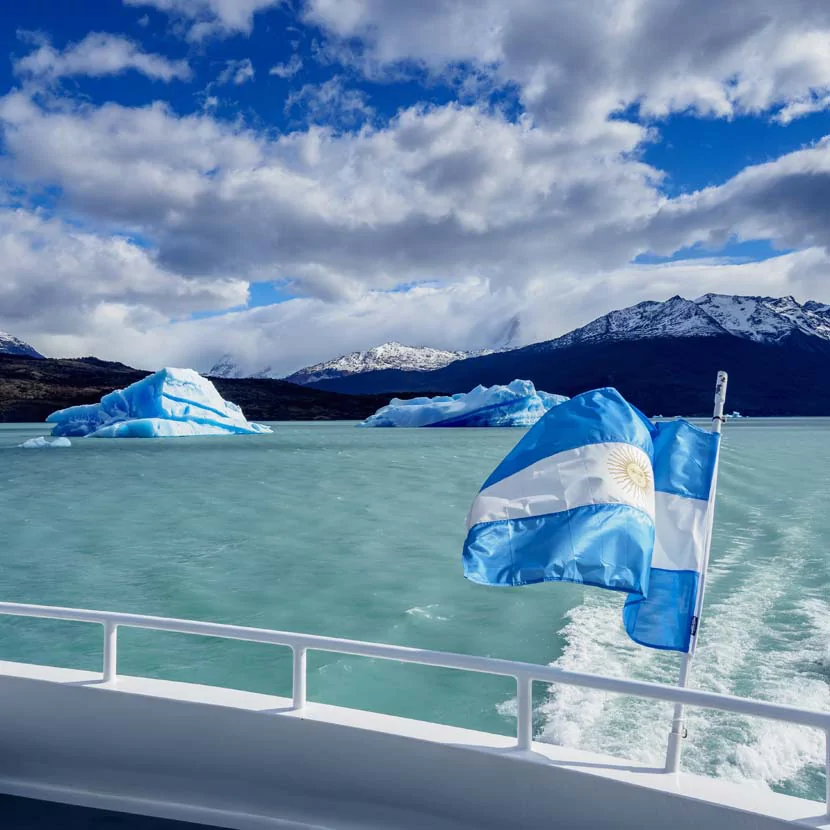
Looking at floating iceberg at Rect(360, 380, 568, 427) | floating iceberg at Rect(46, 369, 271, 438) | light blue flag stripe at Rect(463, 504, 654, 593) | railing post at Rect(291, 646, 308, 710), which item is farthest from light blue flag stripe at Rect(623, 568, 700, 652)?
floating iceberg at Rect(360, 380, 568, 427)

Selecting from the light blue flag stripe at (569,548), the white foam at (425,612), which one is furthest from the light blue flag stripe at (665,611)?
the white foam at (425,612)

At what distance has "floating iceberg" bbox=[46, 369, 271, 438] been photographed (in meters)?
62.4

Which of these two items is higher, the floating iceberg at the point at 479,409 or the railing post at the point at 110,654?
the floating iceberg at the point at 479,409

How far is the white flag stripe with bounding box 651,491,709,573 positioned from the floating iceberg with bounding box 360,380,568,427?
72545mm

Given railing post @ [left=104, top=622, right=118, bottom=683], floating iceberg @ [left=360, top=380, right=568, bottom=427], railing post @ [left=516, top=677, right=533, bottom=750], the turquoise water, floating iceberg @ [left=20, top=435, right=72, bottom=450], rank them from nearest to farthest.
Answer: railing post @ [left=516, top=677, right=533, bottom=750], railing post @ [left=104, top=622, right=118, bottom=683], the turquoise water, floating iceberg @ [left=20, top=435, right=72, bottom=450], floating iceberg @ [left=360, top=380, right=568, bottom=427]

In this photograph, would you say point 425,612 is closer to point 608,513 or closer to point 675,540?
point 675,540

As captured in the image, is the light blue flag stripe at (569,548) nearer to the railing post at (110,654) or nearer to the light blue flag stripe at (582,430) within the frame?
the light blue flag stripe at (582,430)

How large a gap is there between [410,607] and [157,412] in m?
57.3

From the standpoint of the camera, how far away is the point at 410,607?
10672mm

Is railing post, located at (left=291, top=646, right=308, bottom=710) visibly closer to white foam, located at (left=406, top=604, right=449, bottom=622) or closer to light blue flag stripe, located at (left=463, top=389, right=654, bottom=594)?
light blue flag stripe, located at (left=463, top=389, right=654, bottom=594)

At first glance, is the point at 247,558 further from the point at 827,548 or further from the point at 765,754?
the point at 827,548

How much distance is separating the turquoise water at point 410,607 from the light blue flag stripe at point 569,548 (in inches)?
126

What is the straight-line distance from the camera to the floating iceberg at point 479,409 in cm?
8162

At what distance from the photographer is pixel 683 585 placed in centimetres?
367
